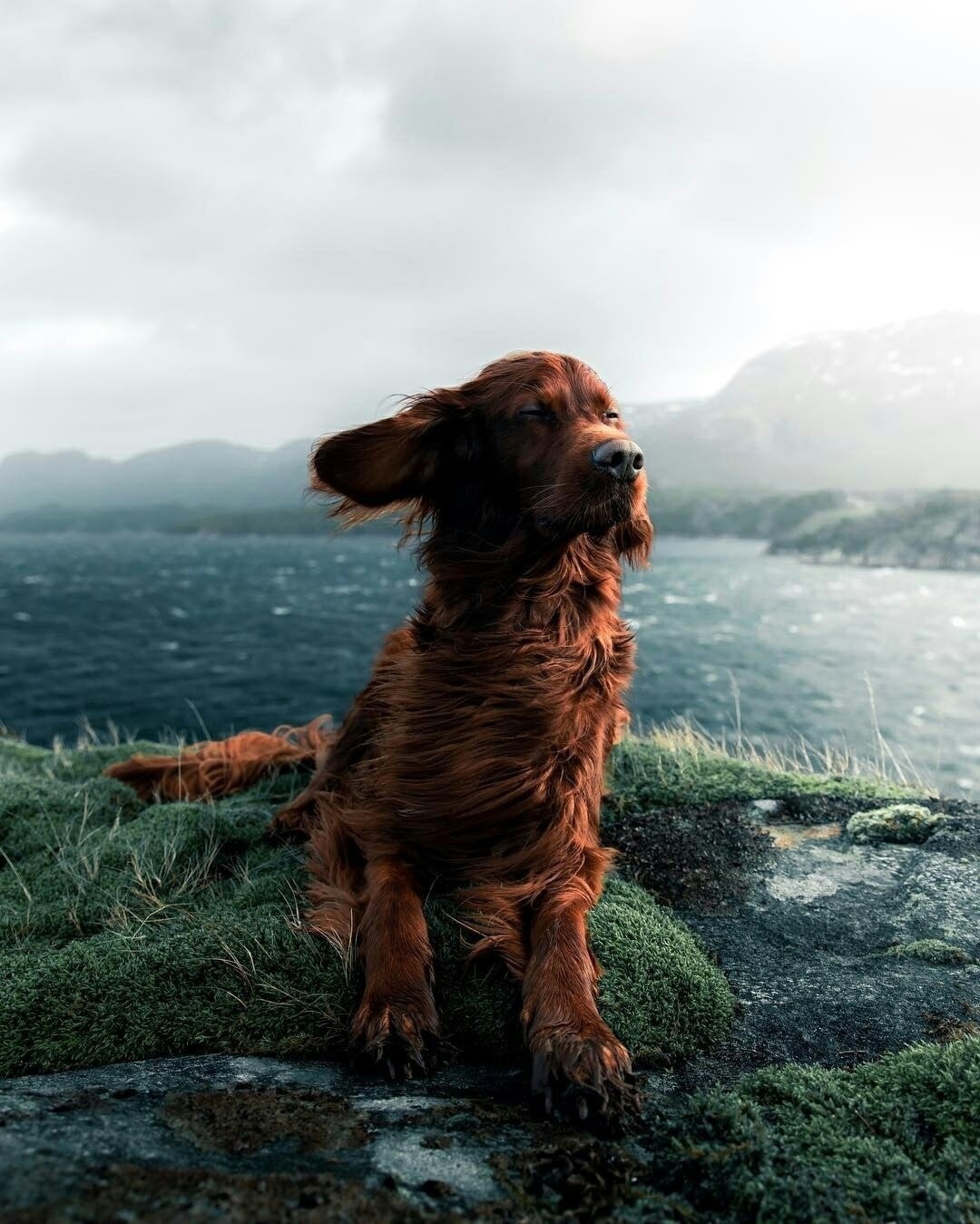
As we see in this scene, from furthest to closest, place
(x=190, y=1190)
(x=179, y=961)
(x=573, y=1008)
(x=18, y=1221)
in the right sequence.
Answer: (x=179, y=961) → (x=573, y=1008) → (x=190, y=1190) → (x=18, y=1221)

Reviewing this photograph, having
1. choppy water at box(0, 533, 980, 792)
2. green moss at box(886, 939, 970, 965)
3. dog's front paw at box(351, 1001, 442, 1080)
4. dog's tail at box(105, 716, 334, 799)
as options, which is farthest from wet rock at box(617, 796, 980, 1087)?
choppy water at box(0, 533, 980, 792)

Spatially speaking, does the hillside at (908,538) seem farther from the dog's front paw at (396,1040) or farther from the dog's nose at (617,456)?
the dog's front paw at (396,1040)

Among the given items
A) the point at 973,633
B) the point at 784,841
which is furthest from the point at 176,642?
the point at 973,633

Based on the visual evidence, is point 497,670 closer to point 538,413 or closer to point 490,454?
point 490,454

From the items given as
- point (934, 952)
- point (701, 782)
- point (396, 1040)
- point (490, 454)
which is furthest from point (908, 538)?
point (396, 1040)

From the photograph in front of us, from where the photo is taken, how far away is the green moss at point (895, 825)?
438cm

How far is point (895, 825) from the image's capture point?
14.5 feet

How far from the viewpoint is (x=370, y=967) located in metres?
2.74

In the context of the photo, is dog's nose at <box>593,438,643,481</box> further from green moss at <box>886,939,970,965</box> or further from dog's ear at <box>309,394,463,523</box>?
green moss at <box>886,939,970,965</box>

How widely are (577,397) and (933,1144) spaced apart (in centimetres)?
258

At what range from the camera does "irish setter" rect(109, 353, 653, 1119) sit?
2.97 m

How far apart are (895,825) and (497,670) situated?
261 centimetres

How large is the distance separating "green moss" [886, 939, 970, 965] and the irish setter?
1.16 m

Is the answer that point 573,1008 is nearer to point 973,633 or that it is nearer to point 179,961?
point 179,961
